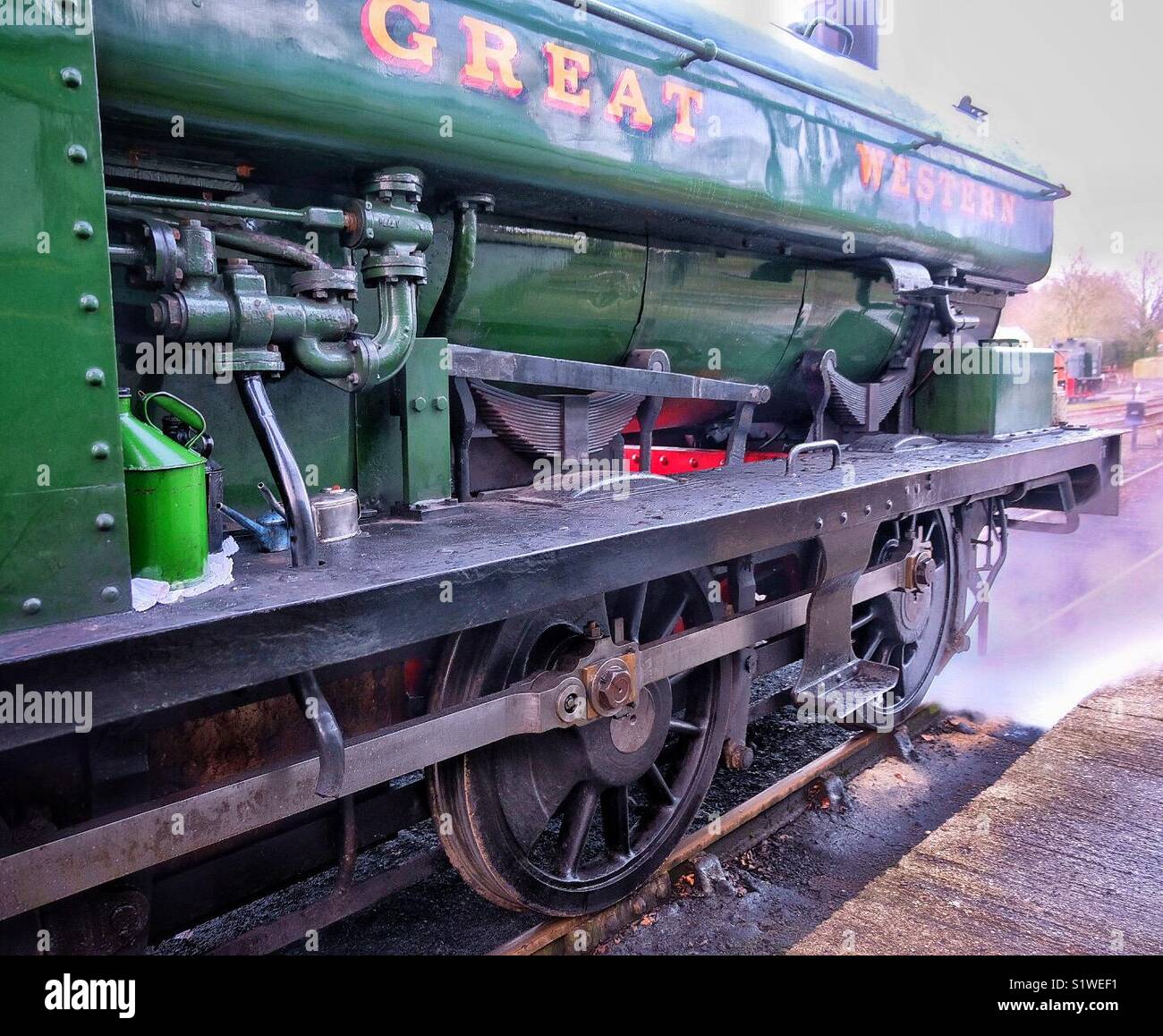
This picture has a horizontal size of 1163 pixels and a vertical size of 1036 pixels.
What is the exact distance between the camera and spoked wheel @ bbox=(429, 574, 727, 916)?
221 cm

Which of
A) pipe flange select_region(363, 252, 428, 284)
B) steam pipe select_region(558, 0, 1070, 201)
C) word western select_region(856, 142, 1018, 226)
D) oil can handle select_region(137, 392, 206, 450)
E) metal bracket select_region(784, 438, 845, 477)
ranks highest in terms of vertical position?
steam pipe select_region(558, 0, 1070, 201)

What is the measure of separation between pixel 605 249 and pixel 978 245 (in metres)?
2.23

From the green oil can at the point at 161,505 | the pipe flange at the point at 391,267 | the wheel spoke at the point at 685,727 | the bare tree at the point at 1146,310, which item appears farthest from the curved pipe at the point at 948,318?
the bare tree at the point at 1146,310

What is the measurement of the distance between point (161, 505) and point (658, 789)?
5.97ft

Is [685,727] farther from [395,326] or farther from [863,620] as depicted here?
[395,326]

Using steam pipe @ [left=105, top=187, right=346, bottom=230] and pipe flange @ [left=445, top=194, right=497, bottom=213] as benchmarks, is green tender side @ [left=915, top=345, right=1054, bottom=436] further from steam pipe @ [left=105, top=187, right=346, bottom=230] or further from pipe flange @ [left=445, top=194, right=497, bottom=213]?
steam pipe @ [left=105, top=187, right=346, bottom=230]

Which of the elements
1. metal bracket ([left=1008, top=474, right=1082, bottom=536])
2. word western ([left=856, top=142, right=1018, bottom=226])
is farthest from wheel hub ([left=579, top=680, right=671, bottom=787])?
metal bracket ([left=1008, top=474, right=1082, bottom=536])

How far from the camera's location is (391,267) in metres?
1.91

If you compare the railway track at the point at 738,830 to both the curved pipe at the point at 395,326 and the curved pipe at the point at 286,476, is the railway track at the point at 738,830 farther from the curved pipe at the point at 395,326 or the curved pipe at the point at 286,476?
the curved pipe at the point at 395,326

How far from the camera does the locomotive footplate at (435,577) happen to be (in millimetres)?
1259

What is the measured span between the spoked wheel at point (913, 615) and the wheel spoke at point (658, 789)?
1.08m

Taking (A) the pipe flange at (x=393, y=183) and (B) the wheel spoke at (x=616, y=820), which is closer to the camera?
(A) the pipe flange at (x=393, y=183)

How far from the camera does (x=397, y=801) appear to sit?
2.28m

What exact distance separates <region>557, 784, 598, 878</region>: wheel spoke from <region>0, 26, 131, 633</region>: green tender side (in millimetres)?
1463
